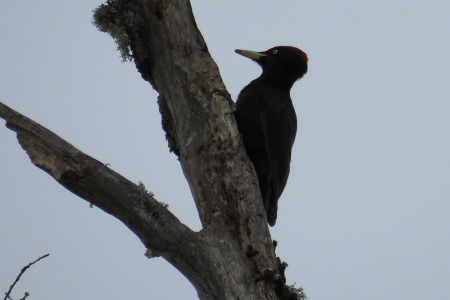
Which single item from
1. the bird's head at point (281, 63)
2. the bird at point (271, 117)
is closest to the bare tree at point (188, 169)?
the bird at point (271, 117)

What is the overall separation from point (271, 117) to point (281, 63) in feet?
2.57

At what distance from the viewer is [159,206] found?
11.7 ft

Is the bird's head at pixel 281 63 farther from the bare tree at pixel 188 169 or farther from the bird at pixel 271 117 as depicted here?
the bare tree at pixel 188 169

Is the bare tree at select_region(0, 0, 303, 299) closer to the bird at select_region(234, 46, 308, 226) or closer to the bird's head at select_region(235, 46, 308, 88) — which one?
the bird at select_region(234, 46, 308, 226)

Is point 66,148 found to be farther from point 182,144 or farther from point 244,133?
point 244,133

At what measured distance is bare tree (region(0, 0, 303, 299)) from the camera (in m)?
3.49

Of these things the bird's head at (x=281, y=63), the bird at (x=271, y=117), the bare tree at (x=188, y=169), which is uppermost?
the bird's head at (x=281, y=63)

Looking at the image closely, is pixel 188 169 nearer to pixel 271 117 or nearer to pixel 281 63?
pixel 271 117

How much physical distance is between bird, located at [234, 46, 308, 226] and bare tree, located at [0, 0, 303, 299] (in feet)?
3.44

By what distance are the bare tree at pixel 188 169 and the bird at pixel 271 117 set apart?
3.44 ft

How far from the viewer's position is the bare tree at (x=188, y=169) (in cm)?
349

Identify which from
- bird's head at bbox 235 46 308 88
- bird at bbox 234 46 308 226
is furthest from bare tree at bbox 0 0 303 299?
bird's head at bbox 235 46 308 88

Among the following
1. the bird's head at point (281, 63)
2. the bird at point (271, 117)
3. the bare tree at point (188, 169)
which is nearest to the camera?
the bare tree at point (188, 169)

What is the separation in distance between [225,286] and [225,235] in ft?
1.02
